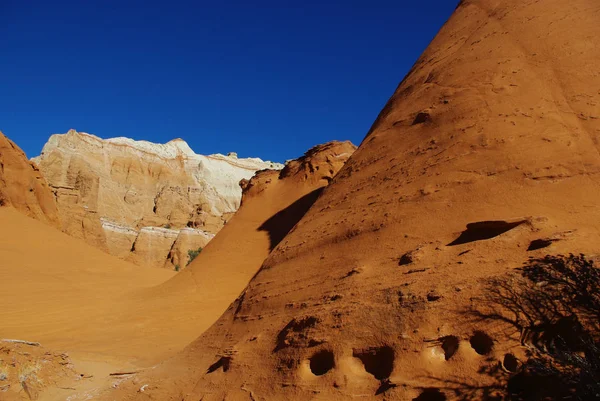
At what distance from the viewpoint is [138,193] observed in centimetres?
6041

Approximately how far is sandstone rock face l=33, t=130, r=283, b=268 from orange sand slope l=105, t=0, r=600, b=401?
→ 99.4 ft

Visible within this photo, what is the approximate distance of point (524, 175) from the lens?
5.32 m

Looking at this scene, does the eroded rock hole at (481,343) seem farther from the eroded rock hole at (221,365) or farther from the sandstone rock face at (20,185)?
the sandstone rock face at (20,185)

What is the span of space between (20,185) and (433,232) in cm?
2596

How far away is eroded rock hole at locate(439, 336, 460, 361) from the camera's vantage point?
3.71 m

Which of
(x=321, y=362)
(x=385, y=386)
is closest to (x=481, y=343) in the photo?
(x=385, y=386)

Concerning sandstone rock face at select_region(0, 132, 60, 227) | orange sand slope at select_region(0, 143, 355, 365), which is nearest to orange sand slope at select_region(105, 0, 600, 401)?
orange sand slope at select_region(0, 143, 355, 365)

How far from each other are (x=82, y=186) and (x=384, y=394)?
156ft

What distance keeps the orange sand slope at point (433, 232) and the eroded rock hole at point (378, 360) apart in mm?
14

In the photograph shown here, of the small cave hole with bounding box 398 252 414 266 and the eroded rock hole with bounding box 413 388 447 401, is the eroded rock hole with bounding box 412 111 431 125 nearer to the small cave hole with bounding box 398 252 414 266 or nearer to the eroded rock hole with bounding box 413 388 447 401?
the small cave hole with bounding box 398 252 414 266

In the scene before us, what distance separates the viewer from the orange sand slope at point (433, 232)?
3.99m

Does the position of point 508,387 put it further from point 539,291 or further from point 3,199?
point 3,199

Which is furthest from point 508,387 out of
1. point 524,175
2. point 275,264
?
point 275,264

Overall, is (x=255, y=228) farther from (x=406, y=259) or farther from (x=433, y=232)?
(x=406, y=259)
